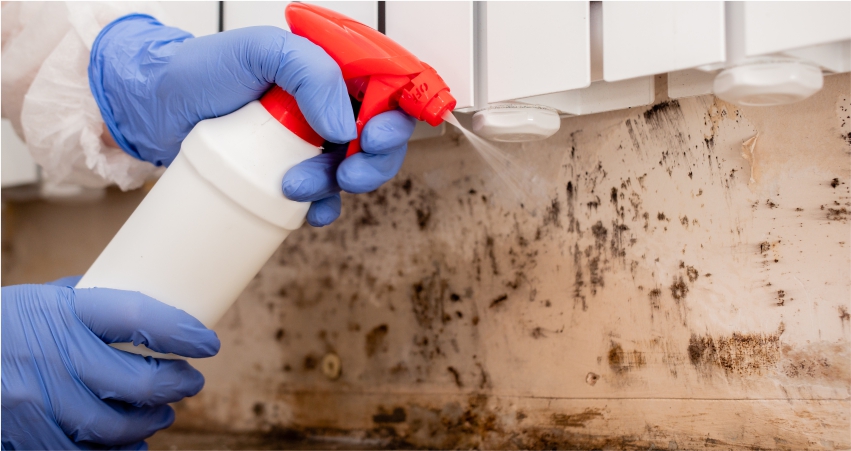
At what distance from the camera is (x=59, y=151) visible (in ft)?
2.90

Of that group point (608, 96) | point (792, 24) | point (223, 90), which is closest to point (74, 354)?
point (223, 90)

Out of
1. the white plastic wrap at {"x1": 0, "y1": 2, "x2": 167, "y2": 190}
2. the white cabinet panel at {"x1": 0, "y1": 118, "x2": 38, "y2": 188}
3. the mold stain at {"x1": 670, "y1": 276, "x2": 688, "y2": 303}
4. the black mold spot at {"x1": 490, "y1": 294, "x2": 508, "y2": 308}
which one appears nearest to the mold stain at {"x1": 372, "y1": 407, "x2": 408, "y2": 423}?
the black mold spot at {"x1": 490, "y1": 294, "x2": 508, "y2": 308}

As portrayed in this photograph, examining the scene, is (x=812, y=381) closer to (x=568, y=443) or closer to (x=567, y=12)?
(x=568, y=443)

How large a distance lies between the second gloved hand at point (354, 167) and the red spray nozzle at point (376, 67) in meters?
0.02

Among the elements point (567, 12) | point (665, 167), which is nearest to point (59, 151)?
point (567, 12)

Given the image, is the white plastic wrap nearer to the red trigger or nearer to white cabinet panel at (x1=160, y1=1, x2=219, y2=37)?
white cabinet panel at (x1=160, y1=1, x2=219, y2=37)

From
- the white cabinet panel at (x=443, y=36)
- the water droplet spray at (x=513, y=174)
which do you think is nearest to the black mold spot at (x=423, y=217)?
the water droplet spray at (x=513, y=174)

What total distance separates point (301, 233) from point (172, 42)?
386 millimetres

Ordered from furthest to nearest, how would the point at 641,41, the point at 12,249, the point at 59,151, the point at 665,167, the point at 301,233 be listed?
the point at 12,249
the point at 301,233
the point at 59,151
the point at 665,167
the point at 641,41

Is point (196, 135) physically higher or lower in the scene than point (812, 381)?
higher

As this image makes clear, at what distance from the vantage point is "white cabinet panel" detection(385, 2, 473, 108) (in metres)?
0.66

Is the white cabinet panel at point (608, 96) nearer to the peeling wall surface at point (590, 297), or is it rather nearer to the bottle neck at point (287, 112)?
the peeling wall surface at point (590, 297)

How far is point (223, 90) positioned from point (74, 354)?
0.38 meters

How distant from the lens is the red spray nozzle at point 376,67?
60 centimetres
